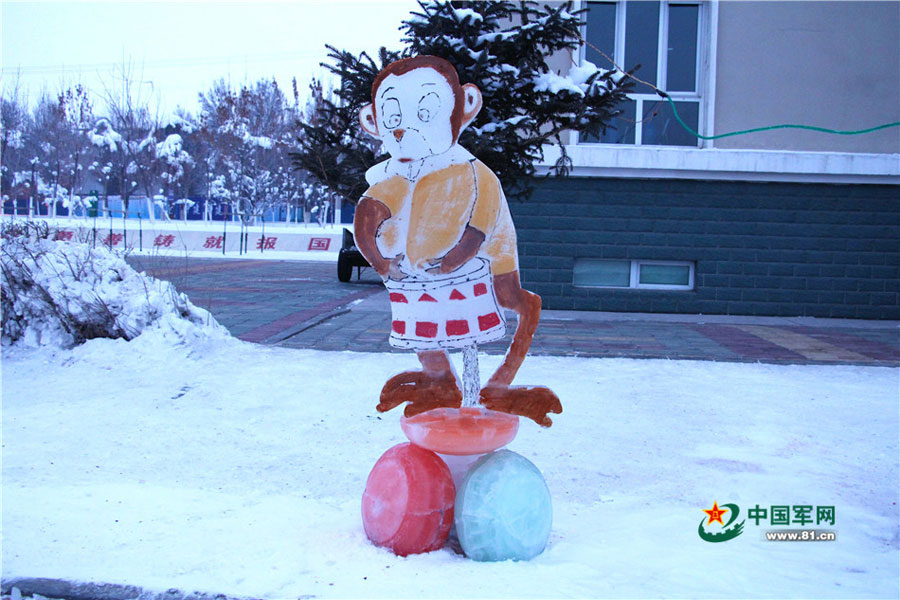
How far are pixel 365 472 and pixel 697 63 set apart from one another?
982 cm

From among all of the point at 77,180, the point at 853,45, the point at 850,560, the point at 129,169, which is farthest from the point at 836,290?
the point at 77,180

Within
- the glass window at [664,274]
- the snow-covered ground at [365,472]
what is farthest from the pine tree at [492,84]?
the glass window at [664,274]

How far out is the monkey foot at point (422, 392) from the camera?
3256 millimetres

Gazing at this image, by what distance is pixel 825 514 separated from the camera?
A: 143 inches

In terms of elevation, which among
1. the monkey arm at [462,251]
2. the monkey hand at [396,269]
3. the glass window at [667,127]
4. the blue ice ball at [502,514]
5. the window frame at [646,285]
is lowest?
the blue ice ball at [502,514]

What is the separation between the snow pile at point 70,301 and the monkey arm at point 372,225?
416cm

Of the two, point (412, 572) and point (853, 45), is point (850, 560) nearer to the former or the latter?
point (412, 572)

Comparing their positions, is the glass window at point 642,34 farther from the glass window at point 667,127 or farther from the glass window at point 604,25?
the glass window at point 667,127

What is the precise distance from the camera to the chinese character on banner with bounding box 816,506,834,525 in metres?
3.59

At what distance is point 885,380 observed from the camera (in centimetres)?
650

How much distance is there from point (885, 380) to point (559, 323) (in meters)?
4.26

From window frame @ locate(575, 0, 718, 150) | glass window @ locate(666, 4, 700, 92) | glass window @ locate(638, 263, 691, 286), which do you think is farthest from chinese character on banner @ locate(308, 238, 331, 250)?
glass window @ locate(666, 4, 700, 92)

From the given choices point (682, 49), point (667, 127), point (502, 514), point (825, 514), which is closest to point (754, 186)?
point (667, 127)

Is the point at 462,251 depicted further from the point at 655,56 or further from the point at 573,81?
the point at 655,56
